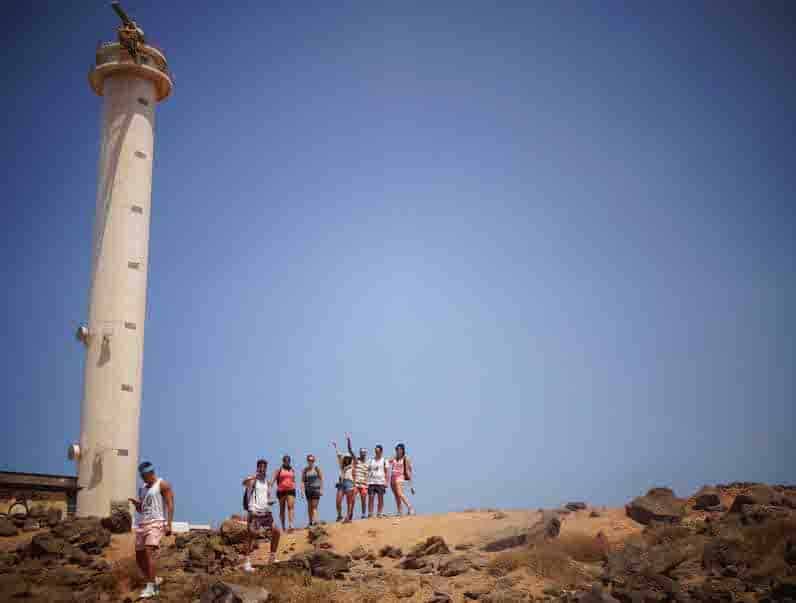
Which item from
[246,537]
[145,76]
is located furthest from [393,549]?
[145,76]

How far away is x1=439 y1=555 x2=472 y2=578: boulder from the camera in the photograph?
1483 centimetres

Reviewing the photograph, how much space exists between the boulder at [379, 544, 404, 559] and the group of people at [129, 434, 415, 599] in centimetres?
247

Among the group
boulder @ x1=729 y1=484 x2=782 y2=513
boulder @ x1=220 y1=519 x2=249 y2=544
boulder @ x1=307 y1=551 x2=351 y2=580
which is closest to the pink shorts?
boulder @ x1=307 y1=551 x2=351 y2=580

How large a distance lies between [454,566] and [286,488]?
6.19 meters

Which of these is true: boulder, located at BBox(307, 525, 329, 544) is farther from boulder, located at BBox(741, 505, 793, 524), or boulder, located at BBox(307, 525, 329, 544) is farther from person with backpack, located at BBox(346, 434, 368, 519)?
boulder, located at BBox(741, 505, 793, 524)

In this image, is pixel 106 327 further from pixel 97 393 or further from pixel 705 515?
pixel 705 515

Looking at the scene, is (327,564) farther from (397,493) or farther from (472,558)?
(397,493)

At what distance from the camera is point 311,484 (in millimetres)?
20156

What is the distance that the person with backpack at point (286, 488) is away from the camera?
765 inches

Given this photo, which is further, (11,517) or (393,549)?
(11,517)

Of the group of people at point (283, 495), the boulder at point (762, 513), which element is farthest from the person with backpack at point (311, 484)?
the boulder at point (762, 513)

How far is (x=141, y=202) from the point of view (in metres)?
25.1

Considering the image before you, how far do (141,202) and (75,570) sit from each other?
543 inches

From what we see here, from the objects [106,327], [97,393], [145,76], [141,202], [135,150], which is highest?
[145,76]
